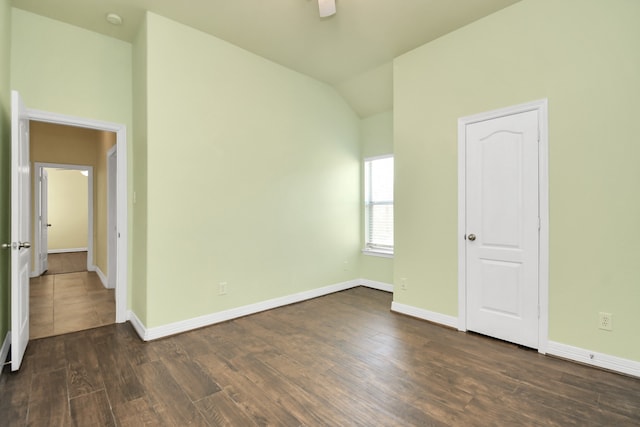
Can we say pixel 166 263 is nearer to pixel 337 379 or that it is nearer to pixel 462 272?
pixel 337 379

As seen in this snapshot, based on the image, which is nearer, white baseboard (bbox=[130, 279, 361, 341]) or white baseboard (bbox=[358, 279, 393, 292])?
white baseboard (bbox=[130, 279, 361, 341])

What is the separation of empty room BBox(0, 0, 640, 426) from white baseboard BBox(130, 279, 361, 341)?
0.8 inches

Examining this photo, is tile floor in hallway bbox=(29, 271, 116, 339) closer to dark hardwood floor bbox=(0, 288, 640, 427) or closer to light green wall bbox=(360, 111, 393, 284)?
dark hardwood floor bbox=(0, 288, 640, 427)

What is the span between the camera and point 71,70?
10.1ft

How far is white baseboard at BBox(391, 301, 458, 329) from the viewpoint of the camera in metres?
3.26

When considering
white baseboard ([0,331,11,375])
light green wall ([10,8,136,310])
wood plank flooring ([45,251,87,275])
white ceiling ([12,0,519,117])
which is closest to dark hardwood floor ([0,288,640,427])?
white baseboard ([0,331,11,375])

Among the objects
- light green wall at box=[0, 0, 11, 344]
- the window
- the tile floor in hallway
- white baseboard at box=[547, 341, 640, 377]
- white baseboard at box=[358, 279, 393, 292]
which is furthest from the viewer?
the window

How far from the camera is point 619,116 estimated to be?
7.71 ft

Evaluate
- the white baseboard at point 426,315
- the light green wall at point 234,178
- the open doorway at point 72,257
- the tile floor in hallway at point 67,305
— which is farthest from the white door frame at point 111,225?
the white baseboard at point 426,315

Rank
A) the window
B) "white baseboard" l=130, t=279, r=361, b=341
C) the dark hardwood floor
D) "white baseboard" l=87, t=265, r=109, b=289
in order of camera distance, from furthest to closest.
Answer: "white baseboard" l=87, t=265, r=109, b=289, the window, "white baseboard" l=130, t=279, r=361, b=341, the dark hardwood floor

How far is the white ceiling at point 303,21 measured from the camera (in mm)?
2811

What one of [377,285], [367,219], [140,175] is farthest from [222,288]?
[367,219]

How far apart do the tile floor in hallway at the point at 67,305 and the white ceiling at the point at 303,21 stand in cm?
308

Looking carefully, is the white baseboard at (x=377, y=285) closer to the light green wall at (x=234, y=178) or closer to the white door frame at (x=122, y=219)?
the light green wall at (x=234, y=178)
